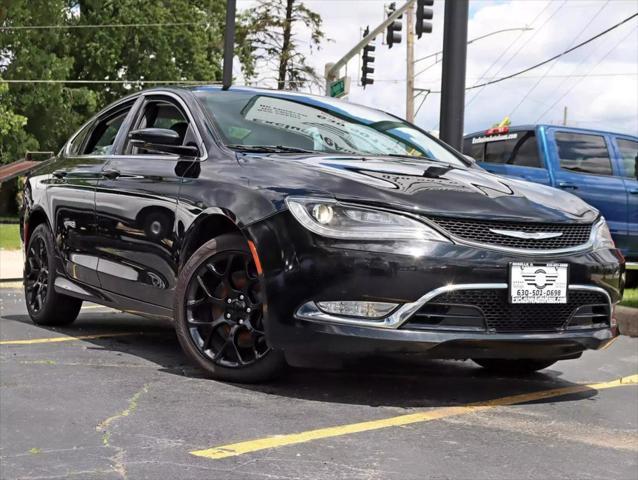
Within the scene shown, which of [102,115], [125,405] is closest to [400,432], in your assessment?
[125,405]

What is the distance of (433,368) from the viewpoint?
5562mm

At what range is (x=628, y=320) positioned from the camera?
807 centimetres

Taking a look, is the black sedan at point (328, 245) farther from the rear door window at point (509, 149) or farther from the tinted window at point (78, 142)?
the rear door window at point (509, 149)

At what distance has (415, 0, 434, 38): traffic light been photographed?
18.3 meters

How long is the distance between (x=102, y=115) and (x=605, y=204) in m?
6.55

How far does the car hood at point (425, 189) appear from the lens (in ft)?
14.3

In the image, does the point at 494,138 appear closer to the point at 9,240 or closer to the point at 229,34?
the point at 229,34

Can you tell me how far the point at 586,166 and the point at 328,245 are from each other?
7715mm

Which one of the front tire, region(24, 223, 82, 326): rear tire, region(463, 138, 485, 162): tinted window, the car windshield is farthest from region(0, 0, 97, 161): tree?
the front tire

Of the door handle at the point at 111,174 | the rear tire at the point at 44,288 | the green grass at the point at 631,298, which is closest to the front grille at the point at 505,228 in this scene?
the door handle at the point at 111,174

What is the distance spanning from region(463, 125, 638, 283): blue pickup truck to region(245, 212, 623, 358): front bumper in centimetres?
682

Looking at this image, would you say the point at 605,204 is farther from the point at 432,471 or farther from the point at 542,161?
the point at 432,471

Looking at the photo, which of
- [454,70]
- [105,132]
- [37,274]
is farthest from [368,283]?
[454,70]

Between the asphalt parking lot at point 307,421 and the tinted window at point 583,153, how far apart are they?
223 inches
